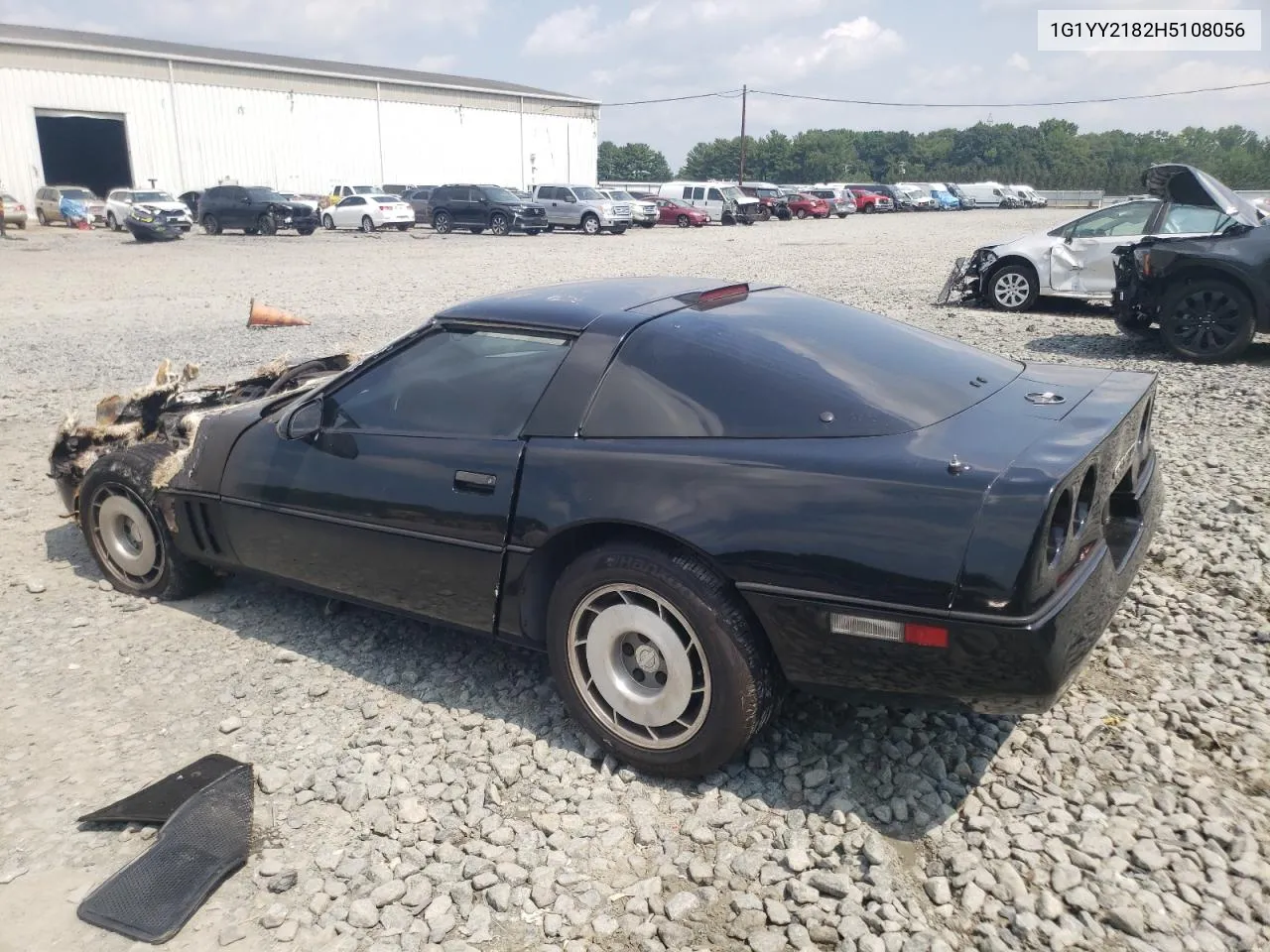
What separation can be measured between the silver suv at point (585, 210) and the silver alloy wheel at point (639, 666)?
31680 mm

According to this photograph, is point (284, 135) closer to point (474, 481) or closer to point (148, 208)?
point (148, 208)

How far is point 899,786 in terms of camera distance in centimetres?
292

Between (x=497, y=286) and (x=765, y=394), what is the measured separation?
14.1m


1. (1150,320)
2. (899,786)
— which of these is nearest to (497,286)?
(1150,320)

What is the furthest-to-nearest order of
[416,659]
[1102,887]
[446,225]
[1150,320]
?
[446,225]
[1150,320]
[416,659]
[1102,887]

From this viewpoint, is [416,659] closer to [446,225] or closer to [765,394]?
[765,394]

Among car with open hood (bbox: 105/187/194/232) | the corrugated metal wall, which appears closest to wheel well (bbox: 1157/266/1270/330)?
car with open hood (bbox: 105/187/194/232)

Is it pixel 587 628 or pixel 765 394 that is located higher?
pixel 765 394

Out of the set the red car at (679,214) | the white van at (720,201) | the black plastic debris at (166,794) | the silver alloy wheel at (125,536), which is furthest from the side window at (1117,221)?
the white van at (720,201)

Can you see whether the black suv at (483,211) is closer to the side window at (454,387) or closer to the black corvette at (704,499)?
the black corvette at (704,499)

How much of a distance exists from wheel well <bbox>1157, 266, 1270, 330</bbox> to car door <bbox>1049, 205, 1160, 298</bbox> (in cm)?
279

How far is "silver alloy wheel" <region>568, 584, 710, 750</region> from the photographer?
2877 millimetres

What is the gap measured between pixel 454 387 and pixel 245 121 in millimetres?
47305

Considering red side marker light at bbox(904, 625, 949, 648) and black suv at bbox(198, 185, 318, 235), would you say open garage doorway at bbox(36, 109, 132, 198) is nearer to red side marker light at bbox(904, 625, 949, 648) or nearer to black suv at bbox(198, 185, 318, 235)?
black suv at bbox(198, 185, 318, 235)
